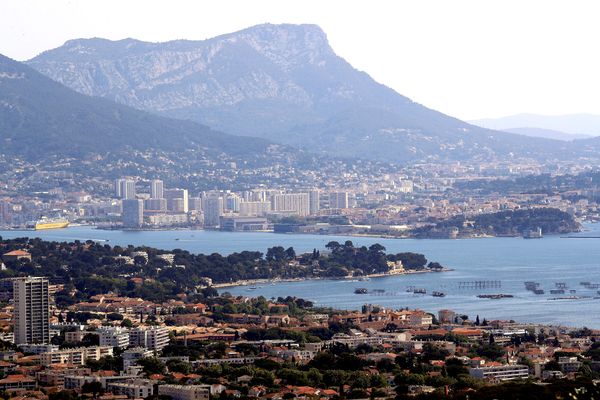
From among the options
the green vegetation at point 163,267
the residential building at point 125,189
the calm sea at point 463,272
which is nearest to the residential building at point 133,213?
the calm sea at point 463,272

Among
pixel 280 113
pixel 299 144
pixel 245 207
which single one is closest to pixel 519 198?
pixel 245 207

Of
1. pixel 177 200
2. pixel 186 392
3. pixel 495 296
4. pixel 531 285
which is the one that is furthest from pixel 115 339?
pixel 177 200

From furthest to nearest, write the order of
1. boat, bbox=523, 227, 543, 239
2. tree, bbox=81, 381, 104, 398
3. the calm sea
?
boat, bbox=523, 227, 543, 239 → the calm sea → tree, bbox=81, 381, 104, 398

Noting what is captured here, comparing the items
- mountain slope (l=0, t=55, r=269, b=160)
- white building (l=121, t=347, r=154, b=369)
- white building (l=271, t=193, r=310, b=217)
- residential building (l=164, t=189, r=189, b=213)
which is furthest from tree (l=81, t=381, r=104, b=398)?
mountain slope (l=0, t=55, r=269, b=160)

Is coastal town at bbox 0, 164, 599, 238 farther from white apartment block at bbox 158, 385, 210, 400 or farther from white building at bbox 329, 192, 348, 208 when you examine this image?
white apartment block at bbox 158, 385, 210, 400

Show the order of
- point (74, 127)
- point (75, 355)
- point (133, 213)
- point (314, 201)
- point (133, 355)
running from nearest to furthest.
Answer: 1. point (133, 355)
2. point (75, 355)
3. point (133, 213)
4. point (314, 201)
5. point (74, 127)

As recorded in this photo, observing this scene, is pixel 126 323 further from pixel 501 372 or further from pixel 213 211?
pixel 213 211
